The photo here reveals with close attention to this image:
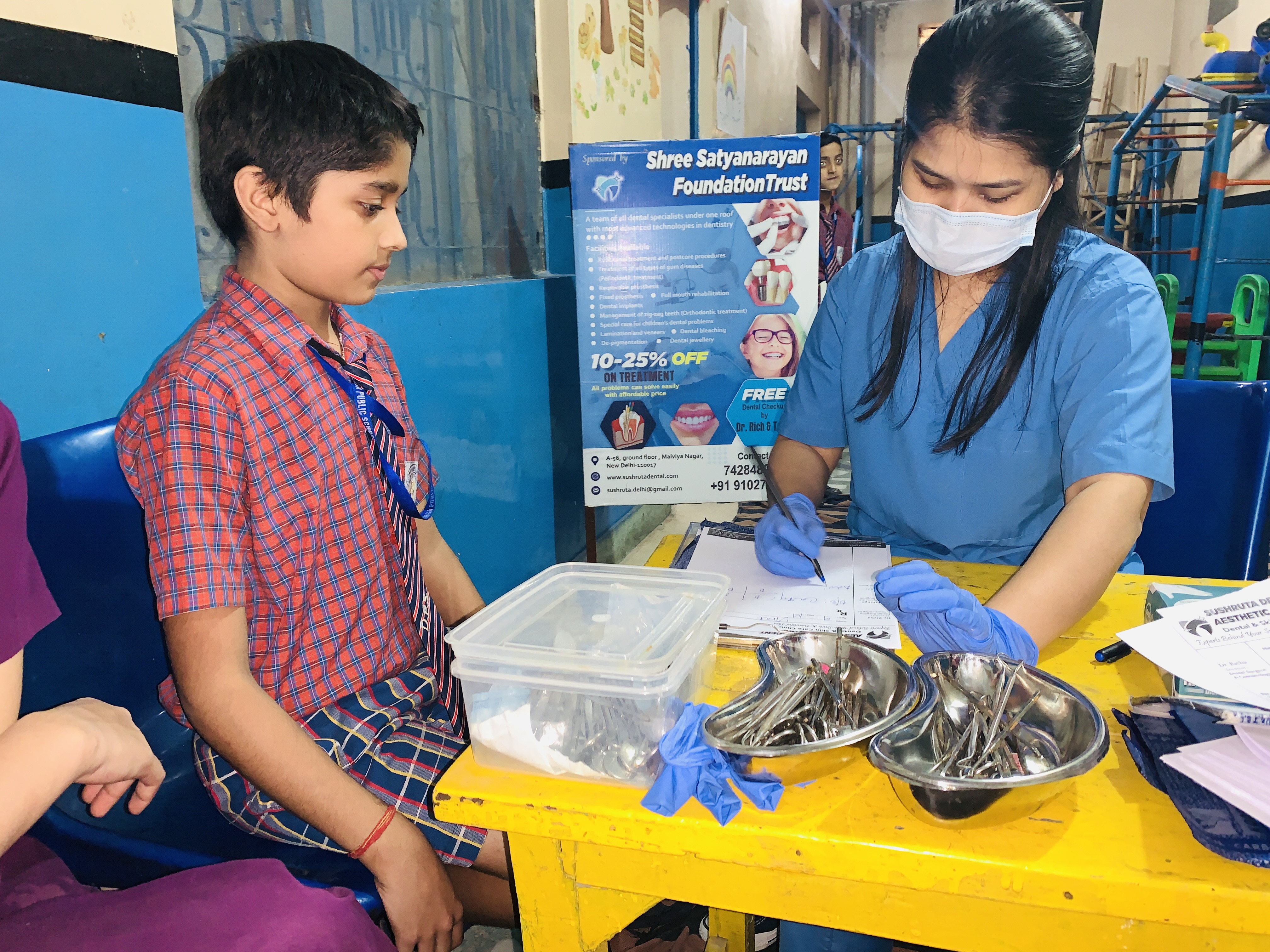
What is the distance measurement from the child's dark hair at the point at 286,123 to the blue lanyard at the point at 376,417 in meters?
0.20

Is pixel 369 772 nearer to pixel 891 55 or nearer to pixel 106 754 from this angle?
pixel 106 754

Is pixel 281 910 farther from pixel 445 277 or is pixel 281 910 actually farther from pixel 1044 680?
pixel 445 277

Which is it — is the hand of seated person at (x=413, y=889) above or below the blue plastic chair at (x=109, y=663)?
below

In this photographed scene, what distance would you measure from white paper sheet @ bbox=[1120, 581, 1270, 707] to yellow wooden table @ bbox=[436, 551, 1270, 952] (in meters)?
0.09

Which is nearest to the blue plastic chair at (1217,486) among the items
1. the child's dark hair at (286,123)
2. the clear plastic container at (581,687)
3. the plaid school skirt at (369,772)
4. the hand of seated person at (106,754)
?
the clear plastic container at (581,687)

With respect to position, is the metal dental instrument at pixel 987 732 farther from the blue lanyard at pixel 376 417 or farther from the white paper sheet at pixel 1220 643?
the blue lanyard at pixel 376 417

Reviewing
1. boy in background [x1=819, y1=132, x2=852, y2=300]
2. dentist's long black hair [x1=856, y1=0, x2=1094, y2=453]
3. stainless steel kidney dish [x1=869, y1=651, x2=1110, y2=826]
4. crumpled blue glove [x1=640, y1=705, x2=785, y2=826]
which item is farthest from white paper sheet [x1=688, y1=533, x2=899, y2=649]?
boy in background [x1=819, y1=132, x2=852, y2=300]

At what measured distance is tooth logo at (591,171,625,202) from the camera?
231 cm

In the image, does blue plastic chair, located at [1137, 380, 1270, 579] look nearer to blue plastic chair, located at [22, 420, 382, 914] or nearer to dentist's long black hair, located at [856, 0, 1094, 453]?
dentist's long black hair, located at [856, 0, 1094, 453]

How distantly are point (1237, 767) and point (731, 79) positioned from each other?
4.36 metres

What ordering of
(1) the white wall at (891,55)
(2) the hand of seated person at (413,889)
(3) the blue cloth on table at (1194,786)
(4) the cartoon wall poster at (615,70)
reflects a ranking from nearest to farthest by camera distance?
(3) the blue cloth on table at (1194,786) < (2) the hand of seated person at (413,889) < (4) the cartoon wall poster at (615,70) < (1) the white wall at (891,55)

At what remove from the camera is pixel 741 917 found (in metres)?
1.16

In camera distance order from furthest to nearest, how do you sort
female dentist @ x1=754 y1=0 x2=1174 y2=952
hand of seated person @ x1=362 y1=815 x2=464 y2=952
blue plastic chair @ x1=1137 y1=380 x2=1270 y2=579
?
blue plastic chair @ x1=1137 y1=380 x2=1270 y2=579, female dentist @ x1=754 y1=0 x2=1174 y2=952, hand of seated person @ x1=362 y1=815 x2=464 y2=952

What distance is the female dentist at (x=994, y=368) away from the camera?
101cm
